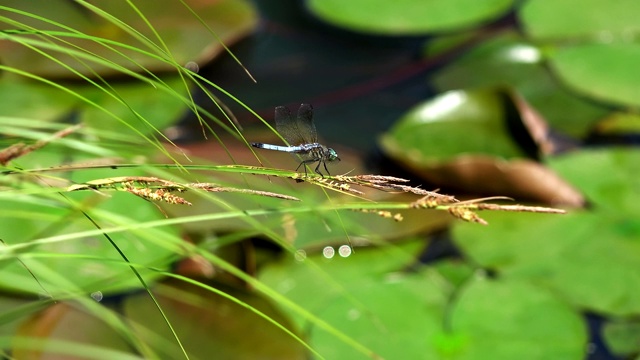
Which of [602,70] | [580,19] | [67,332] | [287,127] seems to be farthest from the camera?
[580,19]


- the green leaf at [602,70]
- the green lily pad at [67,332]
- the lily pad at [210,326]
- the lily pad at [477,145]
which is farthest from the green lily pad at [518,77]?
the green lily pad at [67,332]

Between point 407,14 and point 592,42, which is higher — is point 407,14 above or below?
above

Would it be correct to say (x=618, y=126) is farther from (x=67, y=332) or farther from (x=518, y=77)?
(x=67, y=332)

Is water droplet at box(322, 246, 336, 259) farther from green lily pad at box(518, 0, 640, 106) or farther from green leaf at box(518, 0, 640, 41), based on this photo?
green leaf at box(518, 0, 640, 41)

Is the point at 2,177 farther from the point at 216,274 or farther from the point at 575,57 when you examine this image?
the point at 575,57

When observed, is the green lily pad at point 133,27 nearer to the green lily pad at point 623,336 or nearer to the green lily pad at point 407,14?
the green lily pad at point 407,14

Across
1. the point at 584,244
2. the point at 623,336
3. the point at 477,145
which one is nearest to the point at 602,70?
the point at 477,145
